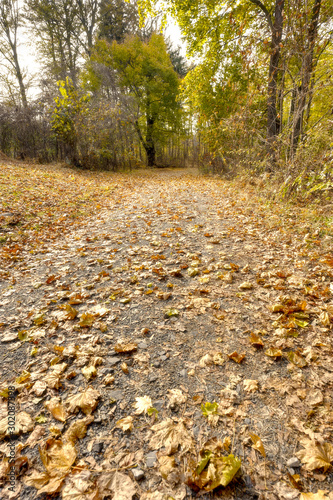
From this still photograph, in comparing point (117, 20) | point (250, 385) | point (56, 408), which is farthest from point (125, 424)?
point (117, 20)

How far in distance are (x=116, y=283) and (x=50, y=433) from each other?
1828 mm

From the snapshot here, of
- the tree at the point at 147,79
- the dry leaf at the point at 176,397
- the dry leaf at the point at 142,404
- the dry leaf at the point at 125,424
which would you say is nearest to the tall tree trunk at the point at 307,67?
the dry leaf at the point at 176,397

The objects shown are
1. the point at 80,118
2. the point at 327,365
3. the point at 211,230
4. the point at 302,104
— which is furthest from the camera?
the point at 80,118

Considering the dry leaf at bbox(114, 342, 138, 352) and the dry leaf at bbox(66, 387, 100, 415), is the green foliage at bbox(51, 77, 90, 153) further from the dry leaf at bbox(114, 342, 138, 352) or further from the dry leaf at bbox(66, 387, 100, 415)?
the dry leaf at bbox(66, 387, 100, 415)

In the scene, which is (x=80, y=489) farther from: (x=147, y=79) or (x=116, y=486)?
(x=147, y=79)

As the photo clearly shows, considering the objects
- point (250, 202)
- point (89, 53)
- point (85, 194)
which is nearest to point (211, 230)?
point (250, 202)

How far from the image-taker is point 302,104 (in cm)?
531

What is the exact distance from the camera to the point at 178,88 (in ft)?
45.0

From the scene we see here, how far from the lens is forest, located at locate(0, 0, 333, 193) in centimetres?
510

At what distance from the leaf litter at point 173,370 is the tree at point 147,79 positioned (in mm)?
15186

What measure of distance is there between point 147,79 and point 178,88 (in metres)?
6.12

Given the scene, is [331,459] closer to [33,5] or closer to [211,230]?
[211,230]

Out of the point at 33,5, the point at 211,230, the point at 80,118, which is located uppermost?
the point at 33,5

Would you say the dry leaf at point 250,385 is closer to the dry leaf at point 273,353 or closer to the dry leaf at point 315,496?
the dry leaf at point 273,353
